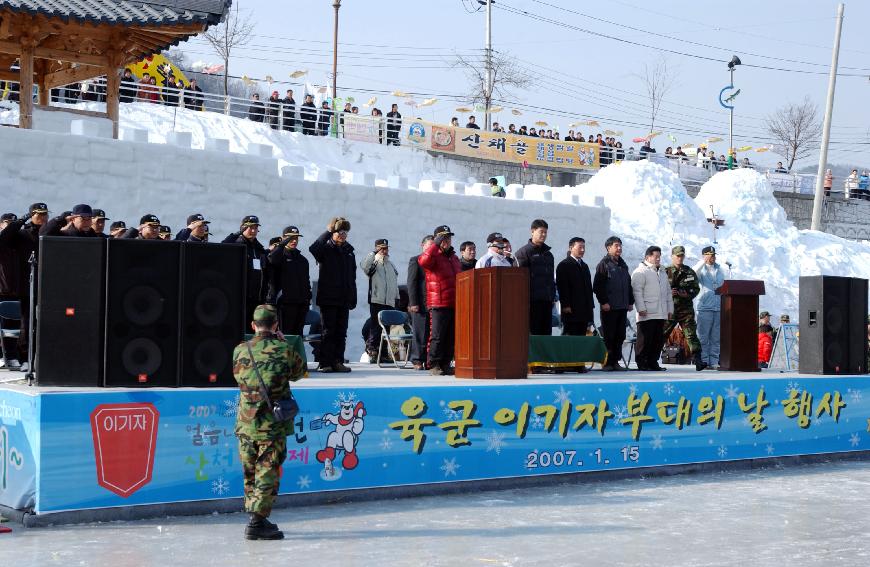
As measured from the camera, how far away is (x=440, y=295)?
11320 mm

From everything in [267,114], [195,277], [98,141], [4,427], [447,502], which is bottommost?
[447,502]

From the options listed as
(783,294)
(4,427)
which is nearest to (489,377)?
(4,427)

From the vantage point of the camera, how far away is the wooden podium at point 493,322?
1020cm

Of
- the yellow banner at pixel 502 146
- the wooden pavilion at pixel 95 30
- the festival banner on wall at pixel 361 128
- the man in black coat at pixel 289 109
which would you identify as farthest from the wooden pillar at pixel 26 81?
the yellow banner at pixel 502 146

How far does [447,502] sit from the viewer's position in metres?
9.02

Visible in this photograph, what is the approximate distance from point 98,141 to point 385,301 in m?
5.99

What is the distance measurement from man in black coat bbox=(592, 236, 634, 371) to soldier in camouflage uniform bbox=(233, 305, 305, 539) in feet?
21.1

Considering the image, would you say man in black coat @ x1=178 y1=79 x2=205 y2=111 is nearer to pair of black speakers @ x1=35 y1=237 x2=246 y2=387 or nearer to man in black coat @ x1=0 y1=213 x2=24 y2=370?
man in black coat @ x1=0 y1=213 x2=24 y2=370

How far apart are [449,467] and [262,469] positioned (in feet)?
8.39

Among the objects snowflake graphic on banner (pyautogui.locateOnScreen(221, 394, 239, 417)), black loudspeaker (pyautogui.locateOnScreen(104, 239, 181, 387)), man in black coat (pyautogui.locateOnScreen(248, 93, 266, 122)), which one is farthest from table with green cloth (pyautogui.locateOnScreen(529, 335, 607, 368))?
man in black coat (pyautogui.locateOnScreen(248, 93, 266, 122))

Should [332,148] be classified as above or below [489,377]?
above

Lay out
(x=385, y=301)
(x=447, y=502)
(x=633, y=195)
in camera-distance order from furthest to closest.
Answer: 1. (x=633, y=195)
2. (x=385, y=301)
3. (x=447, y=502)

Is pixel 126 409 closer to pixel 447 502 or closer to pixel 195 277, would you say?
pixel 195 277

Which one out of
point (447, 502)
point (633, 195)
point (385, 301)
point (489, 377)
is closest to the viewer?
point (447, 502)
